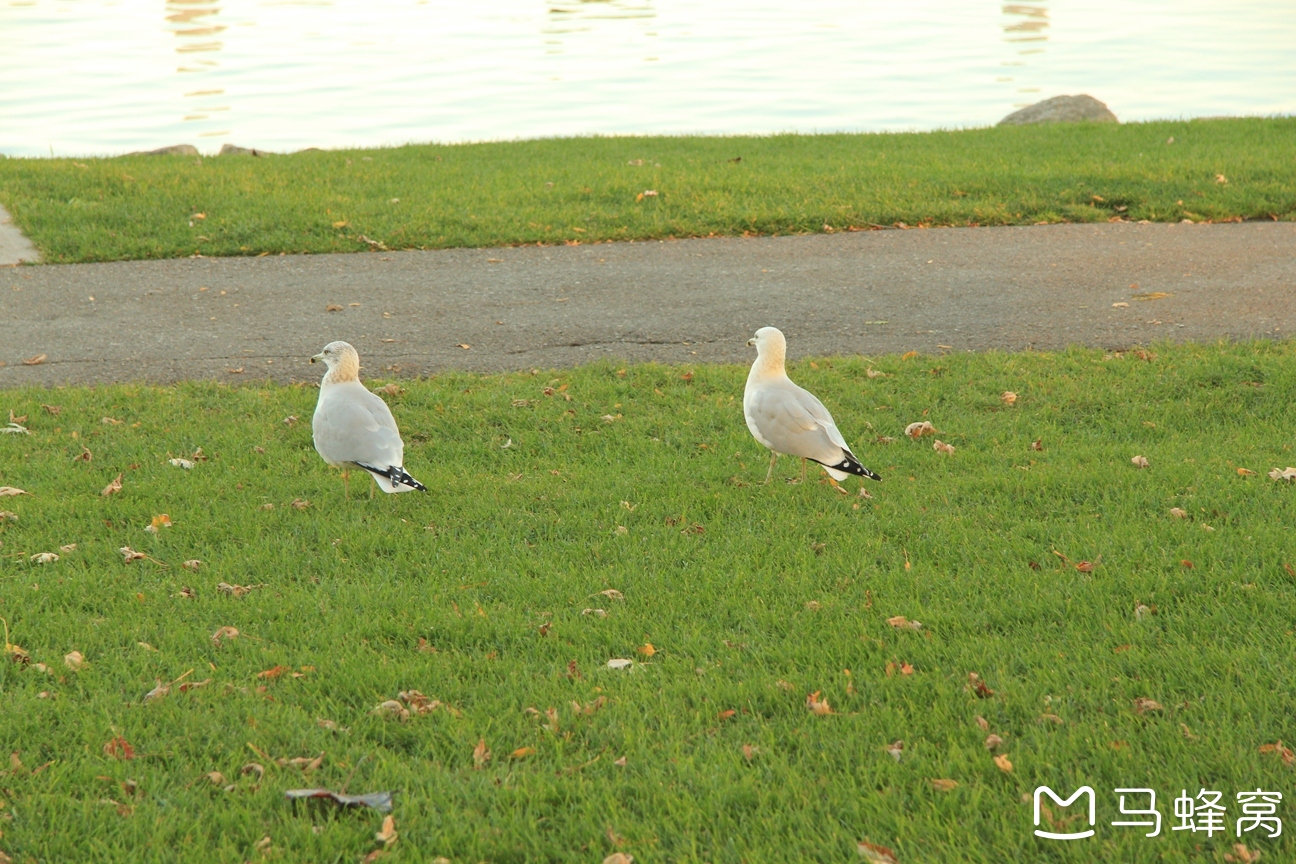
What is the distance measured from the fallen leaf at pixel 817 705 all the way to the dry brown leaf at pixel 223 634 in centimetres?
227

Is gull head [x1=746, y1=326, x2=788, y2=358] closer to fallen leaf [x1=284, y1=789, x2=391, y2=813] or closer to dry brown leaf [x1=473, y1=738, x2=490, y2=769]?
dry brown leaf [x1=473, y1=738, x2=490, y2=769]

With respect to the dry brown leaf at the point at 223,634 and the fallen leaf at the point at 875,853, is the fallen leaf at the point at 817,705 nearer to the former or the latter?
the fallen leaf at the point at 875,853

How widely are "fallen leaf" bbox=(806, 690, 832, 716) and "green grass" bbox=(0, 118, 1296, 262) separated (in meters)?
7.78

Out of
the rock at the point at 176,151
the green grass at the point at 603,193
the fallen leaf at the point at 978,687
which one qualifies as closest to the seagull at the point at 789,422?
the fallen leaf at the point at 978,687

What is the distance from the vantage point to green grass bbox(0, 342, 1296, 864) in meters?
3.92

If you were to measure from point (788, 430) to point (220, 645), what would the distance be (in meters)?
2.90

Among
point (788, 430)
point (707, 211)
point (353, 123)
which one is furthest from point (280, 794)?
point (353, 123)

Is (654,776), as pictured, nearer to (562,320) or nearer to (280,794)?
(280,794)

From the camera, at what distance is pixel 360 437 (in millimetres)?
6219

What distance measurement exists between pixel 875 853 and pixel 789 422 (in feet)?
9.72

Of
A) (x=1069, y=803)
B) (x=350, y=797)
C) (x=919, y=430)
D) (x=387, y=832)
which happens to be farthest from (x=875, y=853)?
(x=919, y=430)

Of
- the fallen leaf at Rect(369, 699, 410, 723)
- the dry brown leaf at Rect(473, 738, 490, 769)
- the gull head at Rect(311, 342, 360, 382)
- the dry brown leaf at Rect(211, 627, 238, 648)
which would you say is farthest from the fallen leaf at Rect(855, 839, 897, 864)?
the gull head at Rect(311, 342, 360, 382)

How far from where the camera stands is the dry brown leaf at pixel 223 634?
16.3ft

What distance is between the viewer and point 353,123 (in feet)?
77.2
